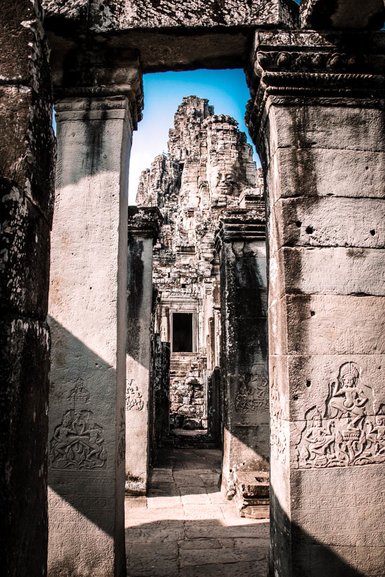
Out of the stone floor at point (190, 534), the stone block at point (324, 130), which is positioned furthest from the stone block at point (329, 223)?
the stone floor at point (190, 534)

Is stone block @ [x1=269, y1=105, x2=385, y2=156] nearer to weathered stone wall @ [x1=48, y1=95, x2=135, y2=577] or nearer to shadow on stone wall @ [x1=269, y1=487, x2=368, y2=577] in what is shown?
weathered stone wall @ [x1=48, y1=95, x2=135, y2=577]

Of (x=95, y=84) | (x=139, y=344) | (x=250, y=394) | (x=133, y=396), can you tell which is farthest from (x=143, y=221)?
(x=95, y=84)

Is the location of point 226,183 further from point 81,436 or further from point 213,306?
point 81,436

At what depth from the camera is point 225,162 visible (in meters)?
29.4

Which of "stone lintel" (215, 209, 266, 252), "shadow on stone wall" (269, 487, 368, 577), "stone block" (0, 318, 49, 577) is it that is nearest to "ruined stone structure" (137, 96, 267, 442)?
"stone lintel" (215, 209, 266, 252)

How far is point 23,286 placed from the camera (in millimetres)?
1571

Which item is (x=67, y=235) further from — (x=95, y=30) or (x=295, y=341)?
(x=295, y=341)

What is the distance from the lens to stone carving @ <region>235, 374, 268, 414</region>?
22.0 ft

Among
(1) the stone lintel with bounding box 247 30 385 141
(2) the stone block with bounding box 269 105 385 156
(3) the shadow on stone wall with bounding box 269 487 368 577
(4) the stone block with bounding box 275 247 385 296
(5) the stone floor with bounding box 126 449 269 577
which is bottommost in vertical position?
(5) the stone floor with bounding box 126 449 269 577

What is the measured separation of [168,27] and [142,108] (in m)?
0.92

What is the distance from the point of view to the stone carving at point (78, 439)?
3.40 metres

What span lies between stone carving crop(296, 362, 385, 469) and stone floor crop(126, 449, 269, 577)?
150cm

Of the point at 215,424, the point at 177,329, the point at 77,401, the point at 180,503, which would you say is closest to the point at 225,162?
the point at 177,329

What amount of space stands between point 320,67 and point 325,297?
5.68ft
